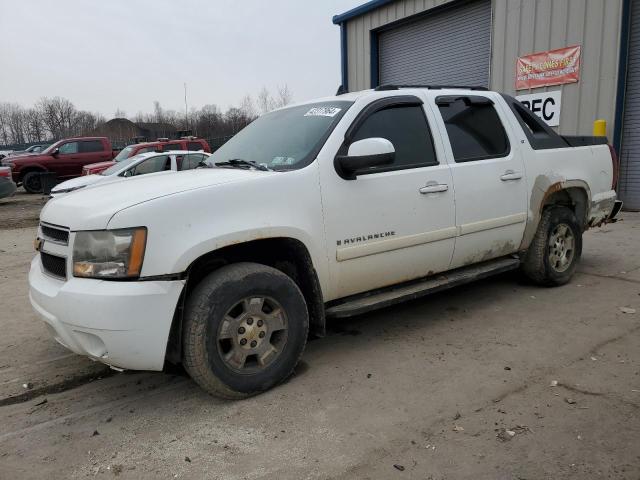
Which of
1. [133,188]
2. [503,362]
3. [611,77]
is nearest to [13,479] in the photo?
[133,188]

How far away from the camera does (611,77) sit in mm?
9641

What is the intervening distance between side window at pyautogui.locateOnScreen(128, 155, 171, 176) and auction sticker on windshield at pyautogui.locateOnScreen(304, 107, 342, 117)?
8.45m

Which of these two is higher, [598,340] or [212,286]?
[212,286]

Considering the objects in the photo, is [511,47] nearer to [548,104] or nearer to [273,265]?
[548,104]

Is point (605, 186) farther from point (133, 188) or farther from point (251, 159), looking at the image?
point (133, 188)

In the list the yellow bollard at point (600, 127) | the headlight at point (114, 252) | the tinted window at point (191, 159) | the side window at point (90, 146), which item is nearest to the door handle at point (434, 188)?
the headlight at point (114, 252)

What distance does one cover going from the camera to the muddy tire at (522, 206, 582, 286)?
4.86 metres

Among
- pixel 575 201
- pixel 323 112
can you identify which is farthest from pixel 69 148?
pixel 575 201

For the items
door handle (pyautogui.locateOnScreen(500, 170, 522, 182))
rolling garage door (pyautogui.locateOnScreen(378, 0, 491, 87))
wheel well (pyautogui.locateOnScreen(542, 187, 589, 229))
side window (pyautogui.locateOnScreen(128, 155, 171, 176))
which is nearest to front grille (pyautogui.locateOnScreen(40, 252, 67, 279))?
door handle (pyautogui.locateOnScreen(500, 170, 522, 182))

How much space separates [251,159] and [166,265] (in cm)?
131

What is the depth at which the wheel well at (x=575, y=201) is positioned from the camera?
201 inches

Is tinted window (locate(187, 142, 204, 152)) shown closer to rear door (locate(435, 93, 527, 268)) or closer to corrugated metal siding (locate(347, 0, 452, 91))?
corrugated metal siding (locate(347, 0, 452, 91))

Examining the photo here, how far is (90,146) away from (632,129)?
17.0 metres

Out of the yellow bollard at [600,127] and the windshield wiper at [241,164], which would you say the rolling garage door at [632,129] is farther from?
the windshield wiper at [241,164]
